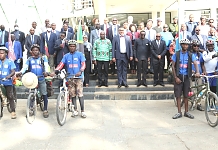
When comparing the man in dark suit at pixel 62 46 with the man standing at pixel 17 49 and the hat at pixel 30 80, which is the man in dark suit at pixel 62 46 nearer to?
the man standing at pixel 17 49

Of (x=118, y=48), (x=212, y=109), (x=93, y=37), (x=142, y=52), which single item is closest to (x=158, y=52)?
(x=142, y=52)

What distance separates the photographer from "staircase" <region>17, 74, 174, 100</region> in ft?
29.6

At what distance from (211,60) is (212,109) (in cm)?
196

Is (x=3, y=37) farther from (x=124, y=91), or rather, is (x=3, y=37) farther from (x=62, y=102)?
(x=62, y=102)

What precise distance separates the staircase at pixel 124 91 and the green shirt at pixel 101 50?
104 centimetres

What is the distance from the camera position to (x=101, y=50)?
920cm

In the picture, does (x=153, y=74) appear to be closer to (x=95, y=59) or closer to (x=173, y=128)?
(x=95, y=59)

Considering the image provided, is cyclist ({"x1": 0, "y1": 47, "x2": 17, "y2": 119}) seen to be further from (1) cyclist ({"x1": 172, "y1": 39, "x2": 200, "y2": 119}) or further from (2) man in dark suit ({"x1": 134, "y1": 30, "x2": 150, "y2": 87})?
(2) man in dark suit ({"x1": 134, "y1": 30, "x2": 150, "y2": 87})

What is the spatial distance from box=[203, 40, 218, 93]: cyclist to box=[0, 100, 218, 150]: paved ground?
0.98 metres

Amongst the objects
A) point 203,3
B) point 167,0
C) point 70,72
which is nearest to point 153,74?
point 70,72

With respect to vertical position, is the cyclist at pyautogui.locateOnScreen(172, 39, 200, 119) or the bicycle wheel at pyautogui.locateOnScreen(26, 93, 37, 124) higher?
the cyclist at pyautogui.locateOnScreen(172, 39, 200, 119)

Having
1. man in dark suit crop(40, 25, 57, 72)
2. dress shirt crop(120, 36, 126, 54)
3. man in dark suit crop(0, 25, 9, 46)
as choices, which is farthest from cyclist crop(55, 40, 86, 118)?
man in dark suit crop(0, 25, 9, 46)

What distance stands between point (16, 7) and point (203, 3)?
37.9ft

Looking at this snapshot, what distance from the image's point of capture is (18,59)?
10.1 metres
